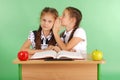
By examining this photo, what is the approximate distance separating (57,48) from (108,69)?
4.17 ft

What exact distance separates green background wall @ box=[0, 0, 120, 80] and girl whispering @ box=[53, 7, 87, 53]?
753 mm

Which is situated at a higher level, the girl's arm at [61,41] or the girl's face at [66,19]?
the girl's face at [66,19]

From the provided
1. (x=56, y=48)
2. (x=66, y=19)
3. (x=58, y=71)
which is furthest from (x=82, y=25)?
(x=58, y=71)

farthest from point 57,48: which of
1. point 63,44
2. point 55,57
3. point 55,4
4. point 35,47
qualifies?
point 55,4

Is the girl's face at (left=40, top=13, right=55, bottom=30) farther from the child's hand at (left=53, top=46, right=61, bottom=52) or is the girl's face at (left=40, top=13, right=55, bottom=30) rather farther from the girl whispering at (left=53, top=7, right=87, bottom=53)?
the child's hand at (left=53, top=46, right=61, bottom=52)

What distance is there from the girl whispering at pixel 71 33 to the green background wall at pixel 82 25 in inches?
29.6

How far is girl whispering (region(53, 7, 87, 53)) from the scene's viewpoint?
3.23m

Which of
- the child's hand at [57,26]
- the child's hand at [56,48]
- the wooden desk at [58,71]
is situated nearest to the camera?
the wooden desk at [58,71]

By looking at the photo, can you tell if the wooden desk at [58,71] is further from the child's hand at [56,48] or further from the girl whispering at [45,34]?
the girl whispering at [45,34]

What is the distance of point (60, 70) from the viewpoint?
257 centimetres

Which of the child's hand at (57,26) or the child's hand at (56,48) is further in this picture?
the child's hand at (57,26)

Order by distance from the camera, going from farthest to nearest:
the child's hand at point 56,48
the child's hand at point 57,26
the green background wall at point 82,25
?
the green background wall at point 82,25
the child's hand at point 57,26
the child's hand at point 56,48

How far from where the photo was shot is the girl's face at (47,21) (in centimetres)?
339

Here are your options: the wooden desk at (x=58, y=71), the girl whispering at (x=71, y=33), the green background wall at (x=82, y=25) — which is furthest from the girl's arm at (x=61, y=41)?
the green background wall at (x=82, y=25)
